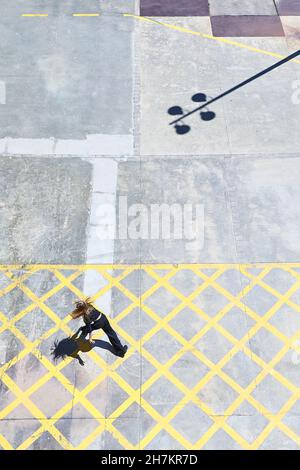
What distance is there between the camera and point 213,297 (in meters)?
11.8

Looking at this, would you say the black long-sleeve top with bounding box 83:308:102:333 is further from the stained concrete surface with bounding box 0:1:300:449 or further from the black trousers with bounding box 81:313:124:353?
the stained concrete surface with bounding box 0:1:300:449

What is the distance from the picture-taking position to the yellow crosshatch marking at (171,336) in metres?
9.85

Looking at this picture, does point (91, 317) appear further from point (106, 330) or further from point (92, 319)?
point (106, 330)

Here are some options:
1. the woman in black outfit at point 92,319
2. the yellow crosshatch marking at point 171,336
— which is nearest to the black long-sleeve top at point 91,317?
the woman in black outfit at point 92,319

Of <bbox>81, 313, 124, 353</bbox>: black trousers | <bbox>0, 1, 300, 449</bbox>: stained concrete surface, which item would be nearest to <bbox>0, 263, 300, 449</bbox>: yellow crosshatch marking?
<bbox>0, 1, 300, 449</bbox>: stained concrete surface

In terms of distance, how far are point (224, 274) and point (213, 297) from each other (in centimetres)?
77

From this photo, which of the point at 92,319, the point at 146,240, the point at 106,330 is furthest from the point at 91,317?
the point at 146,240

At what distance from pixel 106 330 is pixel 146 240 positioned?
3626 millimetres

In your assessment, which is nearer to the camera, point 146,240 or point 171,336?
point 171,336

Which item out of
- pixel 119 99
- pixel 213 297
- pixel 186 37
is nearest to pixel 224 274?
pixel 213 297

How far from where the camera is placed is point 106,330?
9.88 m

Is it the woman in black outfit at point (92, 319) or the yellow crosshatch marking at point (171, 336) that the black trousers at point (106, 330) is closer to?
the woman in black outfit at point (92, 319)

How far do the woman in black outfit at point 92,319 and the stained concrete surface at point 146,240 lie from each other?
0.77 m
